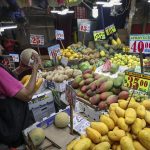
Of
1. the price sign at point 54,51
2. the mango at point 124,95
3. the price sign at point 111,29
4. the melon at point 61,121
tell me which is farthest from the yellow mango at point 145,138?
the price sign at point 111,29

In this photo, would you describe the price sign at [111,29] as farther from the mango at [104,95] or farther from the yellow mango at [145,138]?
the yellow mango at [145,138]

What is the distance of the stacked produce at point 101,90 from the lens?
7.98 feet

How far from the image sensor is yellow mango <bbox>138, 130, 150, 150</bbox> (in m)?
1.54

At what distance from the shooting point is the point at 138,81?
2.16 meters

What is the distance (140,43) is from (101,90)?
2.82 ft

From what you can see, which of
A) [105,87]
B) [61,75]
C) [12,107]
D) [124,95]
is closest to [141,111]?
[124,95]

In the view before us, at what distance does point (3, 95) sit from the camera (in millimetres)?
2188

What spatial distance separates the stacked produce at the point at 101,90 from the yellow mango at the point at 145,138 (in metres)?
0.82

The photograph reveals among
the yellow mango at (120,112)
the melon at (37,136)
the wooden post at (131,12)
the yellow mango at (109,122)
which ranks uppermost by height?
the wooden post at (131,12)

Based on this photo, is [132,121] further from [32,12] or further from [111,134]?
[32,12]

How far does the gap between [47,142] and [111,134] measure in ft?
2.55

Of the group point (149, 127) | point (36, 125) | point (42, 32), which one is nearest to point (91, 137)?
point (149, 127)

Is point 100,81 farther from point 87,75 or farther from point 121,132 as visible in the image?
point 121,132

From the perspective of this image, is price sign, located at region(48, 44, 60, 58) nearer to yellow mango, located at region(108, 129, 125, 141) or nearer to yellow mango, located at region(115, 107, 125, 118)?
yellow mango, located at region(115, 107, 125, 118)
